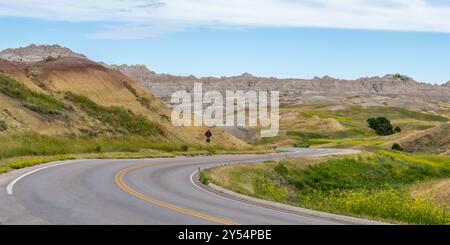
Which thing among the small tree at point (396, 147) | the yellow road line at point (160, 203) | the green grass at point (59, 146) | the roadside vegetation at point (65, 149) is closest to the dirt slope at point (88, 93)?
the green grass at point (59, 146)

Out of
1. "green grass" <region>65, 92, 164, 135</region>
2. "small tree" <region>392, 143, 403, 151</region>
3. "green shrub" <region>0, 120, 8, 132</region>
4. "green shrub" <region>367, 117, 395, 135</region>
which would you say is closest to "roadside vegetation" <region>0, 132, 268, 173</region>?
"green shrub" <region>0, 120, 8, 132</region>

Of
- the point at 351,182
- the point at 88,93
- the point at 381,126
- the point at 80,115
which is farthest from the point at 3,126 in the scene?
the point at 381,126

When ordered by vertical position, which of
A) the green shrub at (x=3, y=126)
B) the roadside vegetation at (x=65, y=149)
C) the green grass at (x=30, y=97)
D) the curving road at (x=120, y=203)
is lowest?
the roadside vegetation at (x=65, y=149)

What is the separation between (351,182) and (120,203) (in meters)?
36.0

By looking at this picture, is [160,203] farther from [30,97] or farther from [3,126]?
[30,97]

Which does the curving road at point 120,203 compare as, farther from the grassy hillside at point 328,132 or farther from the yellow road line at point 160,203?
the grassy hillside at point 328,132

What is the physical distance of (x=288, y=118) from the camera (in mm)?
163125

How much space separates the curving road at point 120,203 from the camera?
619 inches

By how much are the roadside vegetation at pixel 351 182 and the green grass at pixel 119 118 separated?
68.1 feet

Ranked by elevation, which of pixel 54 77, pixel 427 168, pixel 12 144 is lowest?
pixel 427 168

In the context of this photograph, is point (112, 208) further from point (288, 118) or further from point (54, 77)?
point (288, 118)
